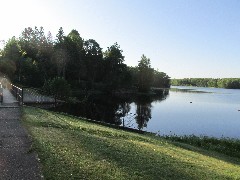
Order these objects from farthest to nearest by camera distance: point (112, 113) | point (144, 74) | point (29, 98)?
point (144, 74) → point (112, 113) → point (29, 98)

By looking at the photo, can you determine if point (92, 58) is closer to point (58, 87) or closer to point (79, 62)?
point (79, 62)

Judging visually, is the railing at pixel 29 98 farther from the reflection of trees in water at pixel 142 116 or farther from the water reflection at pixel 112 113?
the reflection of trees in water at pixel 142 116

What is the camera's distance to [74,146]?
509 inches

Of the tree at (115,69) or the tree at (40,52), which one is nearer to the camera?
the tree at (40,52)

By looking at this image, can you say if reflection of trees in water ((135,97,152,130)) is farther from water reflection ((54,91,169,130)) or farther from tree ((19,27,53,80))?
tree ((19,27,53,80))

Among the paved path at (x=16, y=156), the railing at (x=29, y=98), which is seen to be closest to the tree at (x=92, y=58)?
the railing at (x=29, y=98)

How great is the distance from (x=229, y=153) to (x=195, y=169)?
60.0ft

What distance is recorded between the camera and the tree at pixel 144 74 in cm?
15125

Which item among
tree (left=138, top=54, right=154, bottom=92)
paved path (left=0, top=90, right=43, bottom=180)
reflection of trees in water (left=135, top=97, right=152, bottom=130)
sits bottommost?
reflection of trees in water (left=135, top=97, right=152, bottom=130)

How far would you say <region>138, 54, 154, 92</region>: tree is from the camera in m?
151

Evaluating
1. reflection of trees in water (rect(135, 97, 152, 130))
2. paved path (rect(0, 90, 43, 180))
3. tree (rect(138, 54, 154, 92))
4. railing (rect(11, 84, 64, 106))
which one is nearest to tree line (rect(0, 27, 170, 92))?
tree (rect(138, 54, 154, 92))

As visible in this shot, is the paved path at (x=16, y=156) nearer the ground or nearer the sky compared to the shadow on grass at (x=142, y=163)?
nearer the sky

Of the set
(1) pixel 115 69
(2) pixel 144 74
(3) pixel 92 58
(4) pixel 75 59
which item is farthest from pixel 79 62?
(2) pixel 144 74

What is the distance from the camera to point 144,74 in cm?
15175
